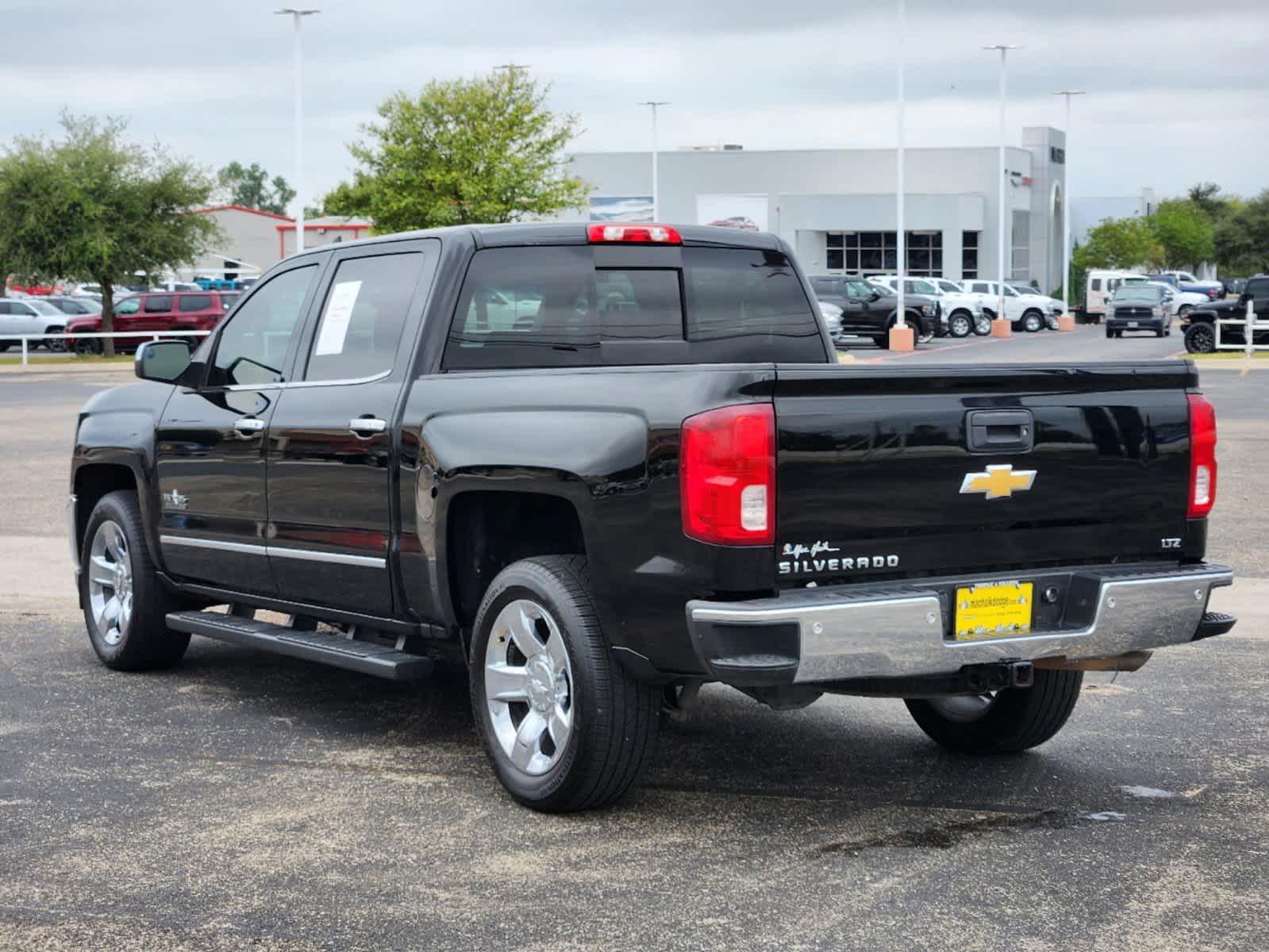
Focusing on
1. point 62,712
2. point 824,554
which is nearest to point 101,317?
point 62,712

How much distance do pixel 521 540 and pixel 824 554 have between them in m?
1.48

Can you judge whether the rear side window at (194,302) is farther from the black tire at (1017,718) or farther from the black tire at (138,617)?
the black tire at (1017,718)

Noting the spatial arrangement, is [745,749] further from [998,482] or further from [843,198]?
[843,198]

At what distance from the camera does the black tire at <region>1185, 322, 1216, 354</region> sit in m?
41.2

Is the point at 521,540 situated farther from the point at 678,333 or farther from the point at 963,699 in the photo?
the point at 963,699

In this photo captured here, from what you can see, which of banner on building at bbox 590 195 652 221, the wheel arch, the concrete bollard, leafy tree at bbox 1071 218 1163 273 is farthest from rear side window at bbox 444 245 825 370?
leafy tree at bbox 1071 218 1163 273

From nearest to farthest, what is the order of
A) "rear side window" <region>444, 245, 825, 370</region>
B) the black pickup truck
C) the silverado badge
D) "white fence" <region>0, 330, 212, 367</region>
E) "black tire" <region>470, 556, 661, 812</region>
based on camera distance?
1. the black pickup truck
2. "black tire" <region>470, 556, 661, 812</region>
3. "rear side window" <region>444, 245, 825, 370</region>
4. the silverado badge
5. "white fence" <region>0, 330, 212, 367</region>

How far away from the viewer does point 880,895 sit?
485 cm

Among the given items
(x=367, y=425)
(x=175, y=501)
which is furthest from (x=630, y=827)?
(x=175, y=501)

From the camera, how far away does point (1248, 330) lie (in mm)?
37469

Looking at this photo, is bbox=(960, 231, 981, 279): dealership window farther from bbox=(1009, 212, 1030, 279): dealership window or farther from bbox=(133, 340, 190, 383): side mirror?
bbox=(133, 340, 190, 383): side mirror

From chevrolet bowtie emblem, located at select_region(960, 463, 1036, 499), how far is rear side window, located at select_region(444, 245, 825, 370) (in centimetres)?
175

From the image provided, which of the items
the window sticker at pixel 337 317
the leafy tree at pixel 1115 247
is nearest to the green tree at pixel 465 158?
the window sticker at pixel 337 317

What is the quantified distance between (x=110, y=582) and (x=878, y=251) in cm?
7672
